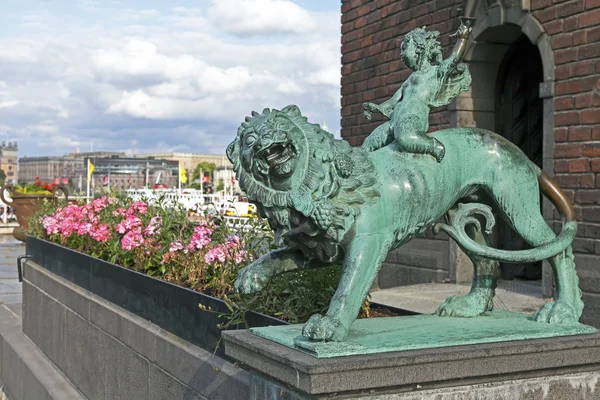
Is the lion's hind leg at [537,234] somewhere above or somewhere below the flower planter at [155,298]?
above

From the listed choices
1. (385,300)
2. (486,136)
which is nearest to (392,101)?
(486,136)

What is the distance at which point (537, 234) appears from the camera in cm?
343

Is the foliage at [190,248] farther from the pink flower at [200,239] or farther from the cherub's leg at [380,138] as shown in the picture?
the cherub's leg at [380,138]

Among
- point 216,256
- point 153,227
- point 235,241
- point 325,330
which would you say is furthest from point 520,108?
point 325,330

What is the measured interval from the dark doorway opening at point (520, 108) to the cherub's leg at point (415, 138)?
7799 mm

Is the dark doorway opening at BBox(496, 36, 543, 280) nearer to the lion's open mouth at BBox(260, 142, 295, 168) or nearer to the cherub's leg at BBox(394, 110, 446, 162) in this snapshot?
the cherub's leg at BBox(394, 110, 446, 162)

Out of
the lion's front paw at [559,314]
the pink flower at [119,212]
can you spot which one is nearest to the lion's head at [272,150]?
the lion's front paw at [559,314]

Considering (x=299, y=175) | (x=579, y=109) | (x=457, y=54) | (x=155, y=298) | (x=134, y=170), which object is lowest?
(x=155, y=298)

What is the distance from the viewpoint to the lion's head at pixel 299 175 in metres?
2.95

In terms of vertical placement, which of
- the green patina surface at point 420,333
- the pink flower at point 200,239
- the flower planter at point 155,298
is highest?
the pink flower at point 200,239

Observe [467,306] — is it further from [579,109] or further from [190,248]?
[579,109]

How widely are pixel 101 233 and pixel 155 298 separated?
8.40 feet

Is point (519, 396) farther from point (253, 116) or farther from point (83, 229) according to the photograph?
point (83, 229)

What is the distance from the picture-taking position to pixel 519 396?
122 inches
